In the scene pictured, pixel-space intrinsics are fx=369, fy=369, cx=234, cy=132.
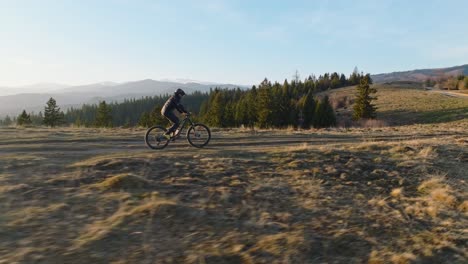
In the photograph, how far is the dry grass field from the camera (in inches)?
238

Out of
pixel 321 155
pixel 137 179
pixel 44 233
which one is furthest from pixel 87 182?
pixel 321 155

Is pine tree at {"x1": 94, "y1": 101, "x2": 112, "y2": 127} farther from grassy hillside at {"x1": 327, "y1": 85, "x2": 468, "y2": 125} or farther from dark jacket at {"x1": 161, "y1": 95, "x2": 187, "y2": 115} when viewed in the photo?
dark jacket at {"x1": 161, "y1": 95, "x2": 187, "y2": 115}

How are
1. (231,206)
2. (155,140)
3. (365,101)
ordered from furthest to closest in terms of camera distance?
(365,101), (155,140), (231,206)

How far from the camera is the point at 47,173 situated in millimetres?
9516

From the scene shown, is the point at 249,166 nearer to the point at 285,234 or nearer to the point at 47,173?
the point at 285,234

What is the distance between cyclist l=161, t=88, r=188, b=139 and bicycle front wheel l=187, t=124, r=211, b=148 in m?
0.64

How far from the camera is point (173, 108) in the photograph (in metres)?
13.6

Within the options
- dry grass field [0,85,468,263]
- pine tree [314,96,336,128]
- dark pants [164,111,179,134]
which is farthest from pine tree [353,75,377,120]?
dark pants [164,111,179,134]

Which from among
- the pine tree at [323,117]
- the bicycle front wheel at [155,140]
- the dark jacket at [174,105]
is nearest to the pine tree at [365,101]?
the pine tree at [323,117]

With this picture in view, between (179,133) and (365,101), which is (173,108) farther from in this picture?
(365,101)

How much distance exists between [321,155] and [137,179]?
6.46m

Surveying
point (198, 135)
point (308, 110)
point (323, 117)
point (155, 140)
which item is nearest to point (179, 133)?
point (198, 135)

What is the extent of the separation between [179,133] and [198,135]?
750 mm

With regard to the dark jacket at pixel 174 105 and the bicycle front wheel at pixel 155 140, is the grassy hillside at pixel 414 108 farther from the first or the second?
the dark jacket at pixel 174 105
